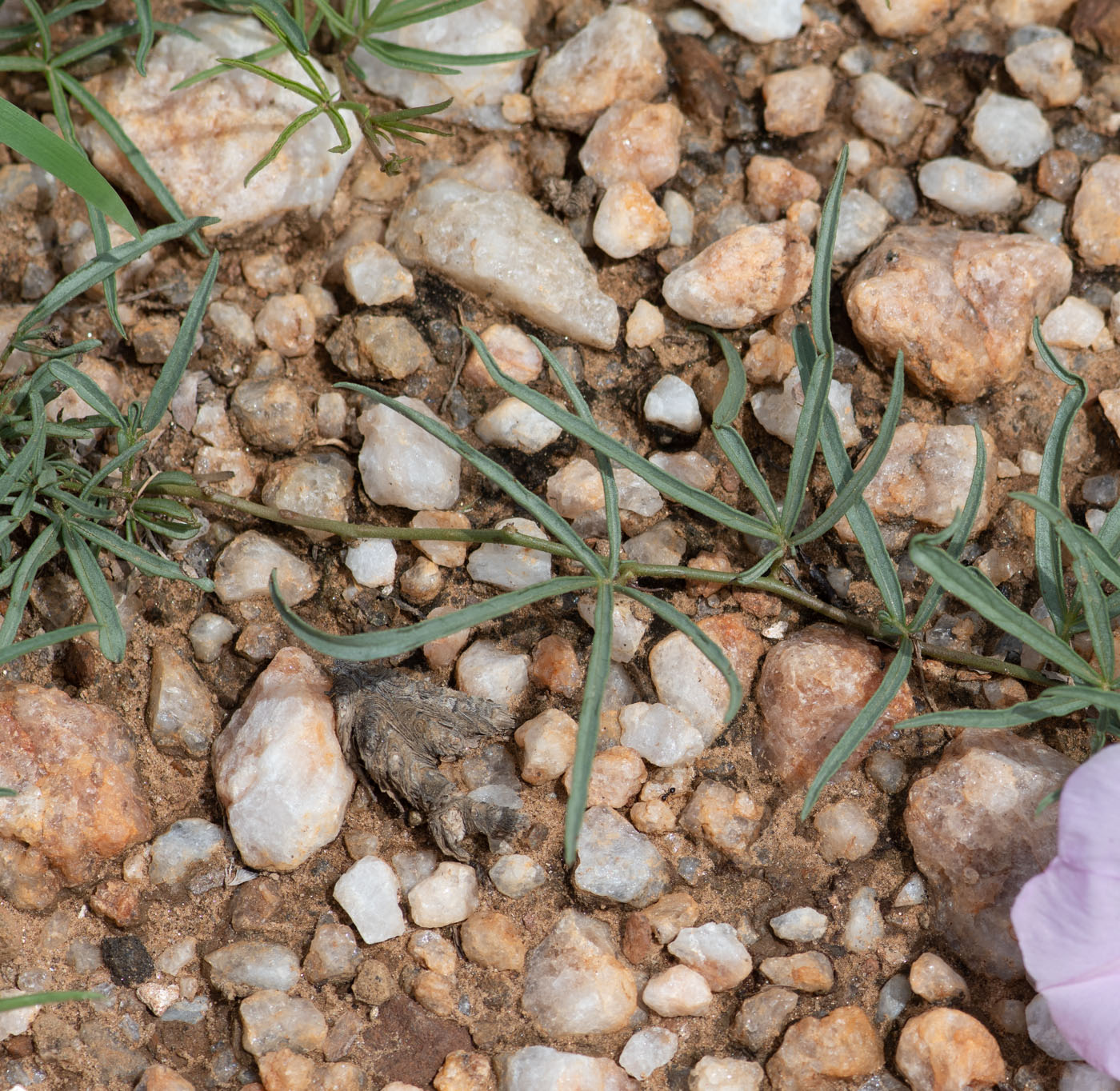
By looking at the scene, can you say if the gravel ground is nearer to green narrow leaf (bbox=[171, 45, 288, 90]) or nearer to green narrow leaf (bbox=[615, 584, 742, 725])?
green narrow leaf (bbox=[171, 45, 288, 90])

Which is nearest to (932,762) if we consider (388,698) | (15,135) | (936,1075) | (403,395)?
(936,1075)

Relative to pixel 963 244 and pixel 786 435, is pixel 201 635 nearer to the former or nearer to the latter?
pixel 786 435

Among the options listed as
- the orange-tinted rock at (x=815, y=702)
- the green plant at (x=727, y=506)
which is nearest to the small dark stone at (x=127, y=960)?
the green plant at (x=727, y=506)

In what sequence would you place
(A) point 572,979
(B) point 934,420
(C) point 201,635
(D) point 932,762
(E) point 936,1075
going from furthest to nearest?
(B) point 934,420 < (C) point 201,635 < (D) point 932,762 < (A) point 572,979 < (E) point 936,1075

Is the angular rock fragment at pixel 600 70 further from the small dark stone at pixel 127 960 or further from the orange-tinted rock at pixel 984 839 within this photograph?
the small dark stone at pixel 127 960

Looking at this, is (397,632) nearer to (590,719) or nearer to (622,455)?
(590,719)

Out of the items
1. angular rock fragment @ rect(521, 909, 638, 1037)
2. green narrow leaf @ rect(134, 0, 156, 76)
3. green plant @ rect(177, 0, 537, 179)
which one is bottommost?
angular rock fragment @ rect(521, 909, 638, 1037)

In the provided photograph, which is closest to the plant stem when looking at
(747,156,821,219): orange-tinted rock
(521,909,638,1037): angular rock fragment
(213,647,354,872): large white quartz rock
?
(213,647,354,872): large white quartz rock

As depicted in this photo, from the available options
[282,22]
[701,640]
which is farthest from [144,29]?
[701,640]
